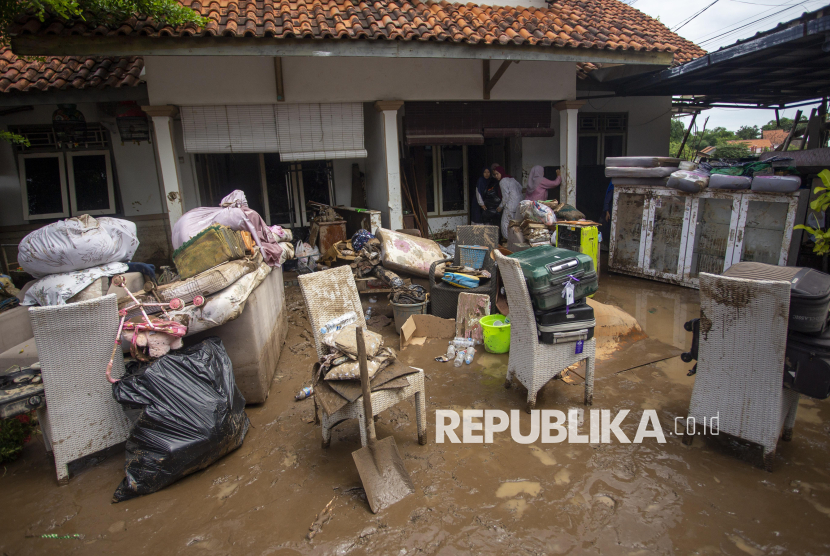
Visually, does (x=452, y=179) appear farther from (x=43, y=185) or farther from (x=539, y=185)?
(x=43, y=185)

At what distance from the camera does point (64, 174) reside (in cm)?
820

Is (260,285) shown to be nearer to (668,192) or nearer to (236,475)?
(236,475)

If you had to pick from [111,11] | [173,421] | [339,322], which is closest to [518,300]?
[339,322]

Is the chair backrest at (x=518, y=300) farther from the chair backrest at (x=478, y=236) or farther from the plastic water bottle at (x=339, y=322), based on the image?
the chair backrest at (x=478, y=236)

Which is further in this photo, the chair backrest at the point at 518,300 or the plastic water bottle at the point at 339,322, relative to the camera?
the plastic water bottle at the point at 339,322

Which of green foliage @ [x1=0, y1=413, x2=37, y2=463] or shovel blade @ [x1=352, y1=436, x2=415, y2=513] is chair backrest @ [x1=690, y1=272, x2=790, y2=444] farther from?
green foliage @ [x1=0, y1=413, x2=37, y2=463]

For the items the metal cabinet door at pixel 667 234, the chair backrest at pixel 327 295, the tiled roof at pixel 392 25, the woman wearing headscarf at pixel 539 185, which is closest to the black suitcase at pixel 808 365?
the chair backrest at pixel 327 295

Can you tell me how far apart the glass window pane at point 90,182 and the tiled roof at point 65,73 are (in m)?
1.43

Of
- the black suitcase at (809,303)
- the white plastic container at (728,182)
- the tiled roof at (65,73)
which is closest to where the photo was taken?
the black suitcase at (809,303)

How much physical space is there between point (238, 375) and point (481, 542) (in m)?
2.37

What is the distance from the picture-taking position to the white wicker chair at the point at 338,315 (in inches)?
119

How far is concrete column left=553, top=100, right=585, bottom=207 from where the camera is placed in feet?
26.6

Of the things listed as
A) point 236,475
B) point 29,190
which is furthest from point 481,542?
point 29,190

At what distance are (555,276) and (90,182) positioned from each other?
28.3ft
